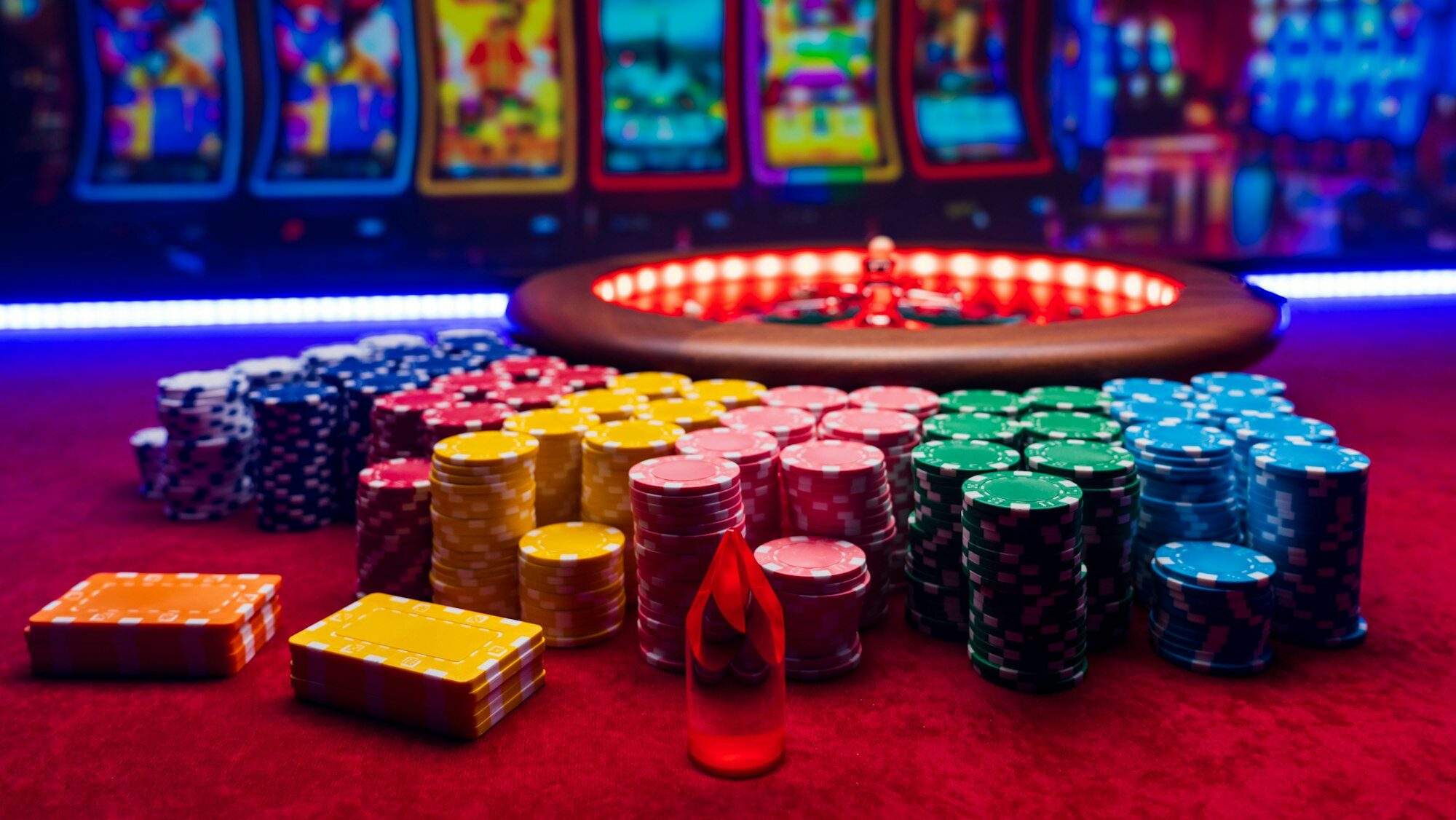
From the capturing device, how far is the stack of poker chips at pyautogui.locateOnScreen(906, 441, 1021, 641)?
Result: 256 centimetres

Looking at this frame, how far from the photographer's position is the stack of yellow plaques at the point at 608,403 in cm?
315

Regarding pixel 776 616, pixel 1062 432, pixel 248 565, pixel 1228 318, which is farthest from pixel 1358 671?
pixel 248 565

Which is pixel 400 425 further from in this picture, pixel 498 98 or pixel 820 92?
pixel 820 92

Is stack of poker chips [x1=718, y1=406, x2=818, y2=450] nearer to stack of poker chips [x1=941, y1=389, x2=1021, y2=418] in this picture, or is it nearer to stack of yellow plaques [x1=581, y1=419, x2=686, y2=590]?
stack of yellow plaques [x1=581, y1=419, x2=686, y2=590]

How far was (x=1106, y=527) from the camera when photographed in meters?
2.51

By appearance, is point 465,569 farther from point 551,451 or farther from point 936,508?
point 936,508

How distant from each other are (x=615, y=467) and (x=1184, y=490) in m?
1.34

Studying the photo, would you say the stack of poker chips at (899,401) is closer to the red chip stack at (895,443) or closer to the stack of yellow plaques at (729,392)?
the red chip stack at (895,443)

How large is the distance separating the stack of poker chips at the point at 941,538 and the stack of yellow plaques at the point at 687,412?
61 centimetres

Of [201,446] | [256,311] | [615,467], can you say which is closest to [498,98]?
[256,311]

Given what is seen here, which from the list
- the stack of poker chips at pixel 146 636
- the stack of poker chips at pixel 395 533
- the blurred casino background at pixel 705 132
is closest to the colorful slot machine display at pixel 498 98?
the blurred casino background at pixel 705 132

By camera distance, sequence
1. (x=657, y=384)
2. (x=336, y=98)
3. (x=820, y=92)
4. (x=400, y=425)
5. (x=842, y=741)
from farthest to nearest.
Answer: (x=820, y=92) → (x=336, y=98) → (x=657, y=384) → (x=400, y=425) → (x=842, y=741)

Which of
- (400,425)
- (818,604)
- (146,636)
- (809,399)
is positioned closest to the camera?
(818,604)

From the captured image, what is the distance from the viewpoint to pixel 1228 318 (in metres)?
3.86
